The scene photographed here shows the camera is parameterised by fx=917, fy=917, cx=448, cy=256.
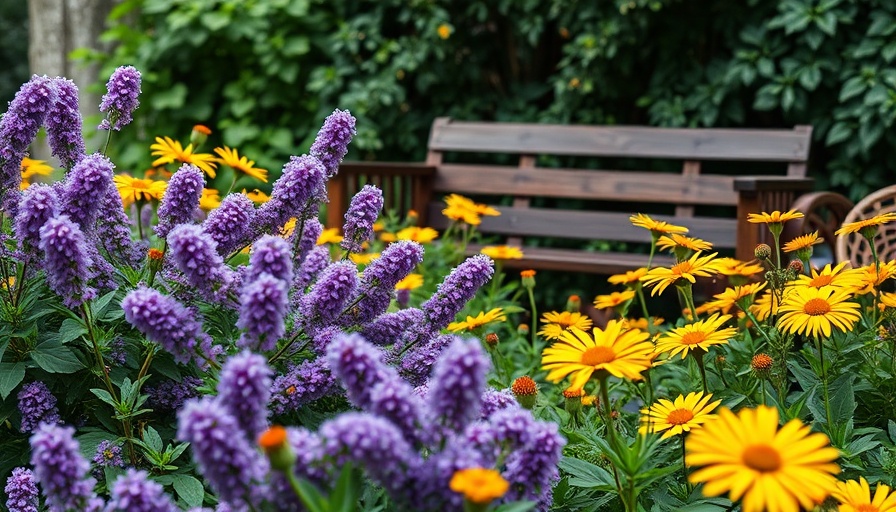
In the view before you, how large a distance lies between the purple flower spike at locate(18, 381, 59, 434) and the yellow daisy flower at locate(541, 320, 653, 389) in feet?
2.53

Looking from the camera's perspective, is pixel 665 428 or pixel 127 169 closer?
pixel 665 428

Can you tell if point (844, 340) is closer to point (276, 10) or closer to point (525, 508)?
point (525, 508)

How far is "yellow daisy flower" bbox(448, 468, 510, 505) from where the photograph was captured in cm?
82

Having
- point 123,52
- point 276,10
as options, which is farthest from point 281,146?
point 123,52

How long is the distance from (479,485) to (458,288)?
0.55 meters

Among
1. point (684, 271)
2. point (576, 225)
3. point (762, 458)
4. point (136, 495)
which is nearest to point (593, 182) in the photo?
point (576, 225)

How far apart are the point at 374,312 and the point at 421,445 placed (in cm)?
45

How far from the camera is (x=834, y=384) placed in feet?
5.13

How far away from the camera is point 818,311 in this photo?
143cm

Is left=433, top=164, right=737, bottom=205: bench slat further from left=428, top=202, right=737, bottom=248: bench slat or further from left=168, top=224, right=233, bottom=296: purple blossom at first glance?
left=168, top=224, right=233, bottom=296: purple blossom

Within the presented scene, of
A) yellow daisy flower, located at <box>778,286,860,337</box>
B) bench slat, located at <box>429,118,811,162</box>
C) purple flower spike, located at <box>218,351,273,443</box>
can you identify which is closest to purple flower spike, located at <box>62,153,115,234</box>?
purple flower spike, located at <box>218,351,273,443</box>

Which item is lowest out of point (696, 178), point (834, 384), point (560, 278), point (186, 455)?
point (186, 455)

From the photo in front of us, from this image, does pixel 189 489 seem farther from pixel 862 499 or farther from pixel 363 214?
pixel 862 499

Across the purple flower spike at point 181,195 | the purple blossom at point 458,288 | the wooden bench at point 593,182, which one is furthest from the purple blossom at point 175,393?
the wooden bench at point 593,182
